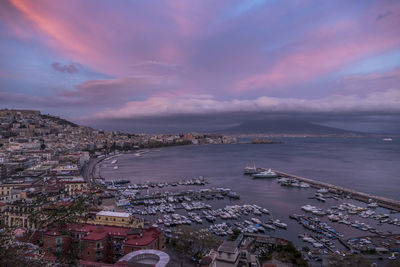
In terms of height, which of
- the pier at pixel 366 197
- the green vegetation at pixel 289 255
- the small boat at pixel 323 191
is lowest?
the pier at pixel 366 197

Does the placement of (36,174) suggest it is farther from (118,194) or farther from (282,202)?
(282,202)

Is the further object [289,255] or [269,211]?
[269,211]

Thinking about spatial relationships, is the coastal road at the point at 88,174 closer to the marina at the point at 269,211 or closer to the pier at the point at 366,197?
the marina at the point at 269,211

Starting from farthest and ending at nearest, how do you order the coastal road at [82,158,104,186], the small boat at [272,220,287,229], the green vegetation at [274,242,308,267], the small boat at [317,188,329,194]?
the coastal road at [82,158,104,186], the small boat at [317,188,329,194], the small boat at [272,220,287,229], the green vegetation at [274,242,308,267]

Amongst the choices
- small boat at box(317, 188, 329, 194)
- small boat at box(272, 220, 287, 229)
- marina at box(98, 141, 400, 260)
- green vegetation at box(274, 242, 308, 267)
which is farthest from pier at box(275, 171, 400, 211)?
green vegetation at box(274, 242, 308, 267)

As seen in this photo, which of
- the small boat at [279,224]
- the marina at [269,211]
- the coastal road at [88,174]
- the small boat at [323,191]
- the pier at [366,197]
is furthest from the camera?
the coastal road at [88,174]

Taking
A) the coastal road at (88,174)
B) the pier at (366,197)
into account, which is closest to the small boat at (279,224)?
the pier at (366,197)

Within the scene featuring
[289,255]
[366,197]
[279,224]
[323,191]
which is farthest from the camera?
[323,191]

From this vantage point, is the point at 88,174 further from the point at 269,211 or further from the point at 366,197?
the point at 366,197

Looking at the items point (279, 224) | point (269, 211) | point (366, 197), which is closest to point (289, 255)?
point (279, 224)

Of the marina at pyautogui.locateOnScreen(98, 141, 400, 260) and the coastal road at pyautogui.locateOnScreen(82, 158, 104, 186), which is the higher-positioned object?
the coastal road at pyautogui.locateOnScreen(82, 158, 104, 186)

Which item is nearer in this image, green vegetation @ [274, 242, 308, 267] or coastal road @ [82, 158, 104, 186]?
green vegetation @ [274, 242, 308, 267]

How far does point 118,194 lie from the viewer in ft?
53.9

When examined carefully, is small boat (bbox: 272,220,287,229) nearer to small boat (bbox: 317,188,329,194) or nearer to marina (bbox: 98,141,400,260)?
marina (bbox: 98,141,400,260)
